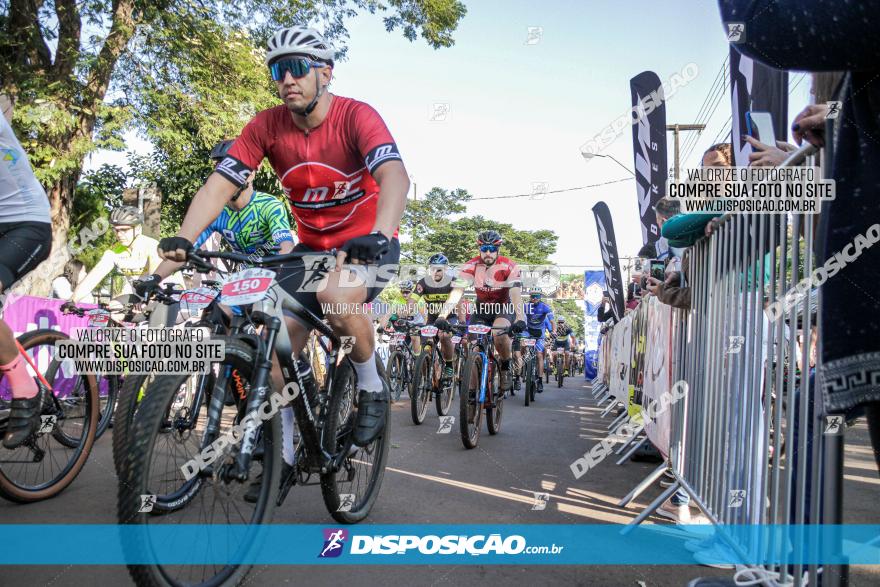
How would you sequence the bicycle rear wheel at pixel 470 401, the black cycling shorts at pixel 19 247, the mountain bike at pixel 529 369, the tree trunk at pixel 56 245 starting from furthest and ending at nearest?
the mountain bike at pixel 529 369 → the tree trunk at pixel 56 245 → the bicycle rear wheel at pixel 470 401 → the black cycling shorts at pixel 19 247

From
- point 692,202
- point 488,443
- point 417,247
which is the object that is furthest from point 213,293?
point 417,247

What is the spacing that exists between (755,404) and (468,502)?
2.05 metres

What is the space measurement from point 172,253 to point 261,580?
1.39 metres

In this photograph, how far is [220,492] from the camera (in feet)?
7.64

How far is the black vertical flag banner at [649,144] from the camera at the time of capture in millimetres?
8922

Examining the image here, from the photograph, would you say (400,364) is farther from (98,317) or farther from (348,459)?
(348,459)

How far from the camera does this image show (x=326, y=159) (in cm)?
329

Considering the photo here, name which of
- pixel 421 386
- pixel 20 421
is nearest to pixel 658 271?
pixel 20 421

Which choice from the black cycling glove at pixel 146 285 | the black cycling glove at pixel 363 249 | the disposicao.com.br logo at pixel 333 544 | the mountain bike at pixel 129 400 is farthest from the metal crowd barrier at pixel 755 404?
the black cycling glove at pixel 146 285

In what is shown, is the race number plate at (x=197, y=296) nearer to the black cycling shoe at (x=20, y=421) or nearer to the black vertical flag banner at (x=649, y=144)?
the black cycling shoe at (x=20, y=421)

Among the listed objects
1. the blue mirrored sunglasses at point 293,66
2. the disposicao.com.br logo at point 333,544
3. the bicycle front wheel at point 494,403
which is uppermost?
the blue mirrored sunglasses at point 293,66

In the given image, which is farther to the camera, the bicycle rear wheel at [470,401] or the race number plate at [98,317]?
the bicycle rear wheel at [470,401]

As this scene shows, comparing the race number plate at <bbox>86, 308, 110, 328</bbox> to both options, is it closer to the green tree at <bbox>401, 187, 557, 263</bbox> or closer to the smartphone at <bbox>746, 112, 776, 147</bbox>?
the smartphone at <bbox>746, 112, 776, 147</bbox>

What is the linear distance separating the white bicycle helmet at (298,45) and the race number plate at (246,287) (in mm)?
1256
